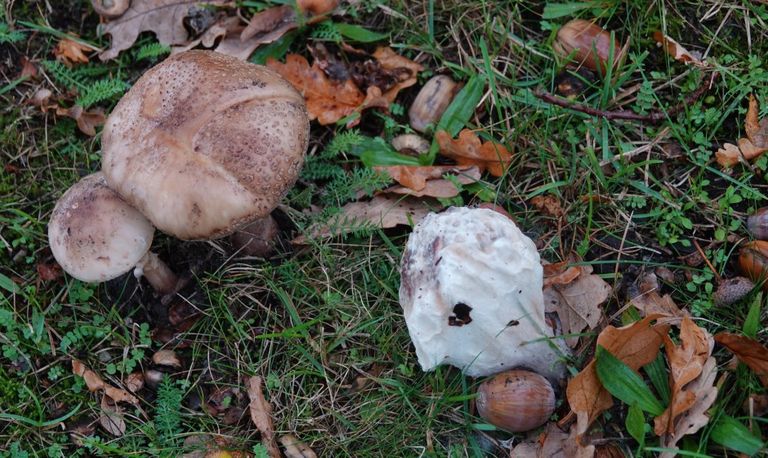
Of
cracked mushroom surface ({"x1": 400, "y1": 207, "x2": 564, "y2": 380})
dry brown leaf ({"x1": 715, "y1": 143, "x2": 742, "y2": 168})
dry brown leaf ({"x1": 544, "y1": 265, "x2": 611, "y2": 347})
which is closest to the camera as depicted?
cracked mushroom surface ({"x1": 400, "y1": 207, "x2": 564, "y2": 380})

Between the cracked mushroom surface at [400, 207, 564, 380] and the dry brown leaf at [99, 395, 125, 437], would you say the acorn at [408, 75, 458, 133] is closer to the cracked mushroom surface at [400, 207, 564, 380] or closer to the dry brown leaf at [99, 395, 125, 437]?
the cracked mushroom surface at [400, 207, 564, 380]

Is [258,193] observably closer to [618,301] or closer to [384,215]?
[384,215]

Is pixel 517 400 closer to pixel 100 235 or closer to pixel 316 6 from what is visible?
pixel 100 235

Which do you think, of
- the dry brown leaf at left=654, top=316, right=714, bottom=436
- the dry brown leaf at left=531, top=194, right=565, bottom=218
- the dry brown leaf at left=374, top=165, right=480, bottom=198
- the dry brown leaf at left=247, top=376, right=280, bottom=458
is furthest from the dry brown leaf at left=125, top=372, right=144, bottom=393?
the dry brown leaf at left=654, top=316, right=714, bottom=436

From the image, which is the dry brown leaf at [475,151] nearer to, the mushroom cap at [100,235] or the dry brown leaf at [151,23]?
the mushroom cap at [100,235]

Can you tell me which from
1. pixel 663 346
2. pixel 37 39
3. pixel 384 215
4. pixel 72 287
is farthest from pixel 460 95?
pixel 37 39

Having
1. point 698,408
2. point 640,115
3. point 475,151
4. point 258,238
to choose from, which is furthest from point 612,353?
point 258,238

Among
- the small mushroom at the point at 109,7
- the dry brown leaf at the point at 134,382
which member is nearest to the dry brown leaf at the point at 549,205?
the dry brown leaf at the point at 134,382

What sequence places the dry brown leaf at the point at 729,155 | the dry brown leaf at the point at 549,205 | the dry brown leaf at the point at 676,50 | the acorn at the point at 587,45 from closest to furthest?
the dry brown leaf at the point at 729,155 < the dry brown leaf at the point at 549,205 < the dry brown leaf at the point at 676,50 < the acorn at the point at 587,45
